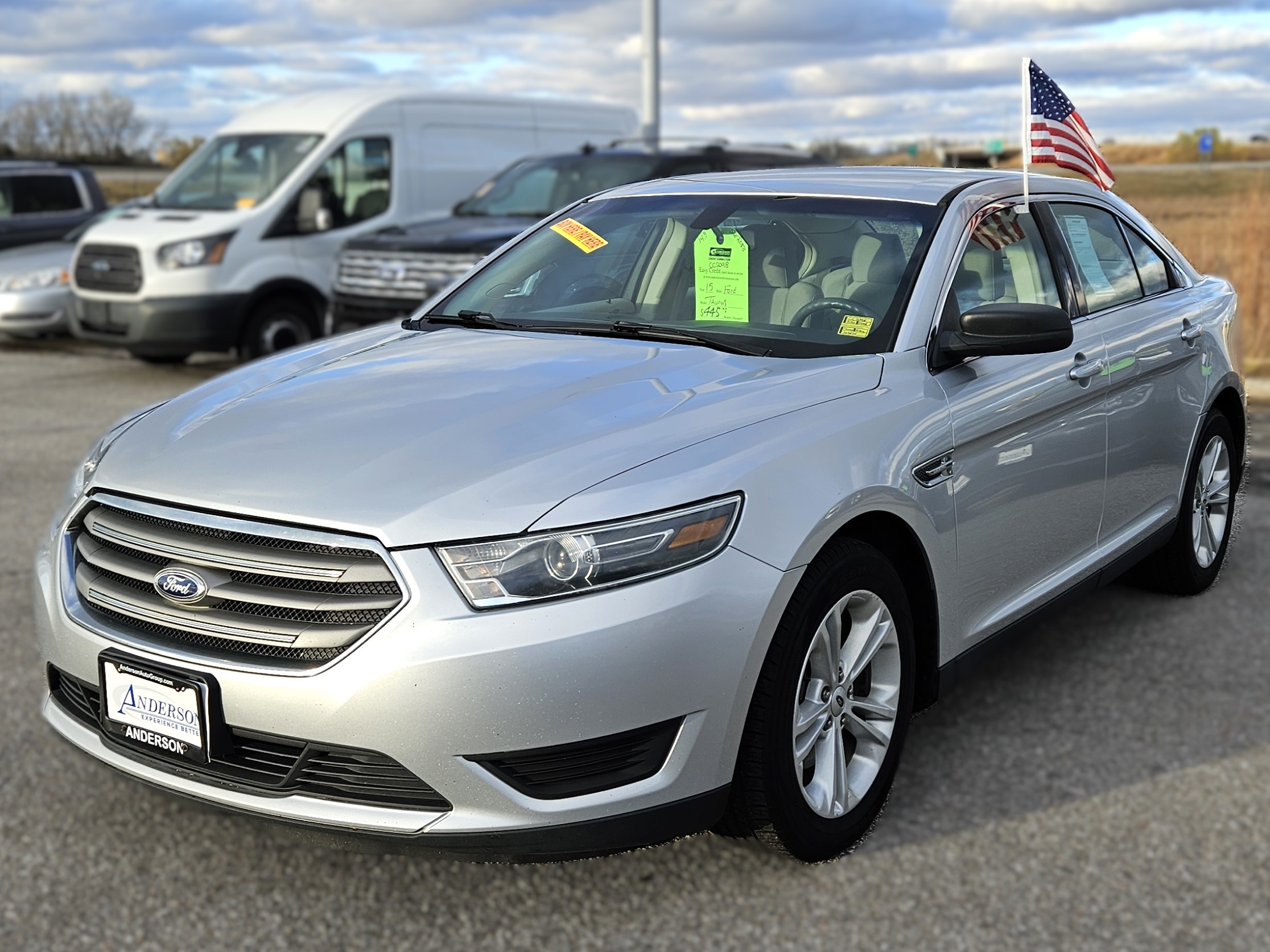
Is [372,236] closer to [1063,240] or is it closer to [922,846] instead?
[1063,240]

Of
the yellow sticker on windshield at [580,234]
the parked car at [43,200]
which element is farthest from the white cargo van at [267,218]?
the yellow sticker on windshield at [580,234]

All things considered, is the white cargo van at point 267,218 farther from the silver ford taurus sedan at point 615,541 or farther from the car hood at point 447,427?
the car hood at point 447,427

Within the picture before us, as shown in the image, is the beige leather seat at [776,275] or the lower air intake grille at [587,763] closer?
the lower air intake grille at [587,763]

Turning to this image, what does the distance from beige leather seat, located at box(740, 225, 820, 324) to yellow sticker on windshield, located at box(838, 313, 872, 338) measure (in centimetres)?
16

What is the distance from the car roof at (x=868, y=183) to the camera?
4281 millimetres

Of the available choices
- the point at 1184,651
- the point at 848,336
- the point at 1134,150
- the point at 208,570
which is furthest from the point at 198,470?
the point at 1134,150

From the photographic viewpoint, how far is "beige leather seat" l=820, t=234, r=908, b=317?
3.88 metres

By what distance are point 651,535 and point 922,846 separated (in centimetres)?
117

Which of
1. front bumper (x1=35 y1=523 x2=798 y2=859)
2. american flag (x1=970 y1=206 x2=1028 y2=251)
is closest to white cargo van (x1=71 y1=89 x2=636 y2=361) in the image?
american flag (x1=970 y1=206 x2=1028 y2=251)

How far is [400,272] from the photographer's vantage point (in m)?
10.4

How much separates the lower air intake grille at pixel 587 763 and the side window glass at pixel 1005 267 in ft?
5.58

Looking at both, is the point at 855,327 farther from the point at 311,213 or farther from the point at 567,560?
the point at 311,213

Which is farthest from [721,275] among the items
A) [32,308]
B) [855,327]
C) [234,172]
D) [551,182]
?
[32,308]

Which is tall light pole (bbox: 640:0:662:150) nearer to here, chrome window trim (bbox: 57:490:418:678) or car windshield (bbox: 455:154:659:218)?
car windshield (bbox: 455:154:659:218)
